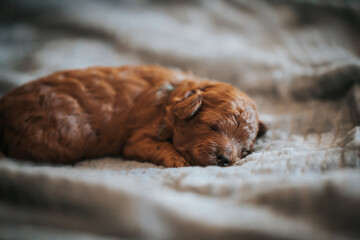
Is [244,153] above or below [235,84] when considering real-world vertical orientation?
below

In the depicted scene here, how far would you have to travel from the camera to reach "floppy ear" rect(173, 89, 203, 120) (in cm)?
160

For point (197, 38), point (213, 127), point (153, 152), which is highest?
point (197, 38)

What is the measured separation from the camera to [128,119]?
6.40ft

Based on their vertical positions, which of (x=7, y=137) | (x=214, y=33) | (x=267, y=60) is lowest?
(x=7, y=137)

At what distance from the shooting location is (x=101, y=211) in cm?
90

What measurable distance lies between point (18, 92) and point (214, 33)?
7.48 ft

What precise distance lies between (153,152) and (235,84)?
1.34m

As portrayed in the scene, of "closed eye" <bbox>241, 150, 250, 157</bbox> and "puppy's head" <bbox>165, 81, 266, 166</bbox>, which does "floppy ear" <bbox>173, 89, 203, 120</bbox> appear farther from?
"closed eye" <bbox>241, 150, 250, 157</bbox>

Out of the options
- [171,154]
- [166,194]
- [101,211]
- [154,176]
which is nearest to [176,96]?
[171,154]

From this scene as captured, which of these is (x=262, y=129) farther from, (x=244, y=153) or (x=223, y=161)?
(x=223, y=161)

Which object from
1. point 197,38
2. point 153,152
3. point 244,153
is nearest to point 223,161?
point 244,153

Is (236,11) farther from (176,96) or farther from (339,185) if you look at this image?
(339,185)

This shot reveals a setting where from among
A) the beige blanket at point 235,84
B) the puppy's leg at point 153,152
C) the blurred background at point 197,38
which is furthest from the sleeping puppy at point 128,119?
the blurred background at point 197,38

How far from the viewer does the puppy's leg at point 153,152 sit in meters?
1.63
